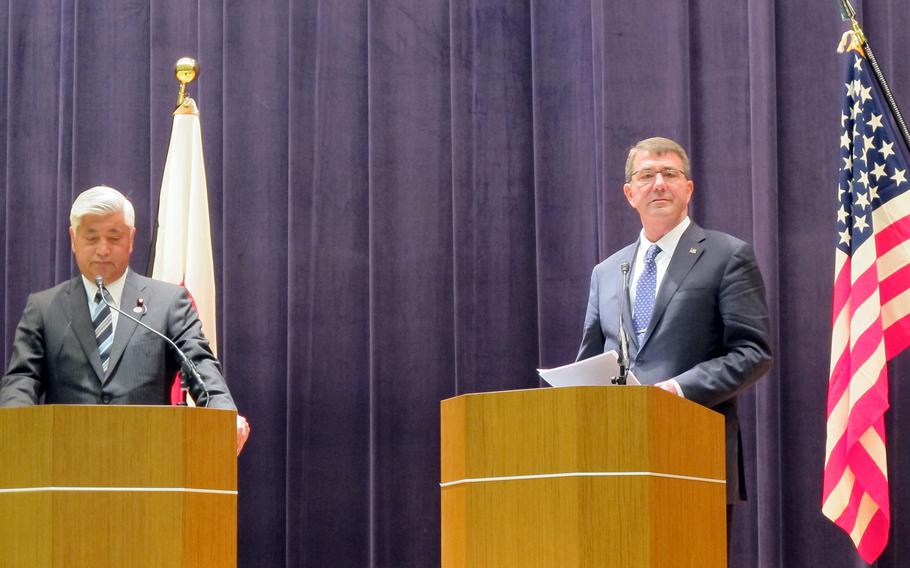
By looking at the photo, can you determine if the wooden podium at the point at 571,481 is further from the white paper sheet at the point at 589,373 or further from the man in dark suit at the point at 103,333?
the man in dark suit at the point at 103,333

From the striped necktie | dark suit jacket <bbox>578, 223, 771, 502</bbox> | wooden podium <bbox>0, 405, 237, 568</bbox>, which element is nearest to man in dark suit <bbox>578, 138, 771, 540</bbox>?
dark suit jacket <bbox>578, 223, 771, 502</bbox>

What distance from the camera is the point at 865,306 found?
453 cm

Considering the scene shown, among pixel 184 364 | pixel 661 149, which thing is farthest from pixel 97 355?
pixel 661 149

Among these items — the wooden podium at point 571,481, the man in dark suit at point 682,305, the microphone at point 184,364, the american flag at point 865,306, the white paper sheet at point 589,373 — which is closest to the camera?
the wooden podium at point 571,481

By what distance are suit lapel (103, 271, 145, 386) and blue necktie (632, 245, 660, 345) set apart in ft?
4.75

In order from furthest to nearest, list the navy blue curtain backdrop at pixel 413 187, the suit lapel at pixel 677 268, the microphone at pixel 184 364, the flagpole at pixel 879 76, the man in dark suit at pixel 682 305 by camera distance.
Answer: the navy blue curtain backdrop at pixel 413 187 < the flagpole at pixel 879 76 < the suit lapel at pixel 677 268 < the man in dark suit at pixel 682 305 < the microphone at pixel 184 364

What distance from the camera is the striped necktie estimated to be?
4.02m

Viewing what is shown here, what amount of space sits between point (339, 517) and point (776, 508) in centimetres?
170

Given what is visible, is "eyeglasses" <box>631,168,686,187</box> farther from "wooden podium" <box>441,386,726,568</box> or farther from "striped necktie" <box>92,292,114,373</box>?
"striped necktie" <box>92,292,114,373</box>

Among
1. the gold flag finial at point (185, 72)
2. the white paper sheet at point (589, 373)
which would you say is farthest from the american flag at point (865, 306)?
the gold flag finial at point (185, 72)

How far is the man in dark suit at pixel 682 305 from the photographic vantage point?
3799 millimetres

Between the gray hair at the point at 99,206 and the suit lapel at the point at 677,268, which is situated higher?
the gray hair at the point at 99,206

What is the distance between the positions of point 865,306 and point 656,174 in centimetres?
94

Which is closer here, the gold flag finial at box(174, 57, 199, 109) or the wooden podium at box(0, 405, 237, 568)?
the wooden podium at box(0, 405, 237, 568)
